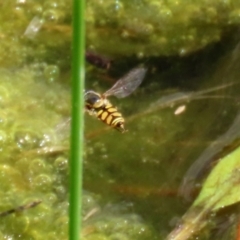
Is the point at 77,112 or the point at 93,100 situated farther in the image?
the point at 93,100

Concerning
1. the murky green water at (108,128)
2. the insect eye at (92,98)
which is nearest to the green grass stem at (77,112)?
the murky green water at (108,128)

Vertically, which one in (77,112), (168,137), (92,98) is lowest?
(77,112)

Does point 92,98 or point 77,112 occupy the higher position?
point 92,98

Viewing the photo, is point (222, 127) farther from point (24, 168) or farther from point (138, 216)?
point (24, 168)

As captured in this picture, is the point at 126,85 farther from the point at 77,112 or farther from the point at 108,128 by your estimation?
the point at 77,112

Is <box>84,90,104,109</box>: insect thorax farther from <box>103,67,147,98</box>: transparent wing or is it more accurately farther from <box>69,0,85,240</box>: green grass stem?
<box>69,0,85,240</box>: green grass stem

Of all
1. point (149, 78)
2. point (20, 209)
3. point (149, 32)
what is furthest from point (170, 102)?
point (20, 209)

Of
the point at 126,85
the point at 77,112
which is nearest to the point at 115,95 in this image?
the point at 126,85
